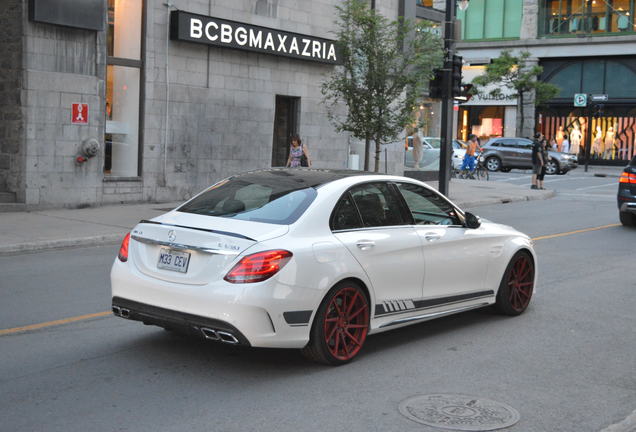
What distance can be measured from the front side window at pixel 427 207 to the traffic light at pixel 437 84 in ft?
44.4

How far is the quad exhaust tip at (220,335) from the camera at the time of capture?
5.72 meters

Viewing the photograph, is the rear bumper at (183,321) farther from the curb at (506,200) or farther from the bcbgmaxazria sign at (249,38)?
the curb at (506,200)

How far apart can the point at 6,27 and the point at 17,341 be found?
11852 millimetres

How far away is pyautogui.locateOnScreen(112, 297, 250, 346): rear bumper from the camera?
5707mm

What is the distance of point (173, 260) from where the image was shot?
6.03 m

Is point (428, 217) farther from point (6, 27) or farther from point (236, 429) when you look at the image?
point (6, 27)

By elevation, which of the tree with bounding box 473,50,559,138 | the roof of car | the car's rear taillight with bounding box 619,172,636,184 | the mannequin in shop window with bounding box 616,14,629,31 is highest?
the mannequin in shop window with bounding box 616,14,629,31

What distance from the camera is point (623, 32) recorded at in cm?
5091

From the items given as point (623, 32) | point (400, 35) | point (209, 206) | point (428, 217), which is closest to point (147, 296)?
point (209, 206)

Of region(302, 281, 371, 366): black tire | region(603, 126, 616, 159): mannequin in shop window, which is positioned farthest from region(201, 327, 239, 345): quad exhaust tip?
region(603, 126, 616, 159): mannequin in shop window

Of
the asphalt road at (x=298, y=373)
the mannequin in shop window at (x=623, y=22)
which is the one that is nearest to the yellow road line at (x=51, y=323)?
the asphalt road at (x=298, y=373)

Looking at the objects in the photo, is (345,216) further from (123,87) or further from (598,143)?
(598,143)

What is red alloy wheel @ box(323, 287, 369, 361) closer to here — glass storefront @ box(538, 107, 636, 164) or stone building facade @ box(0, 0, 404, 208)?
stone building facade @ box(0, 0, 404, 208)

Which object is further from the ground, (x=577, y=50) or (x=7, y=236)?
(x=577, y=50)
